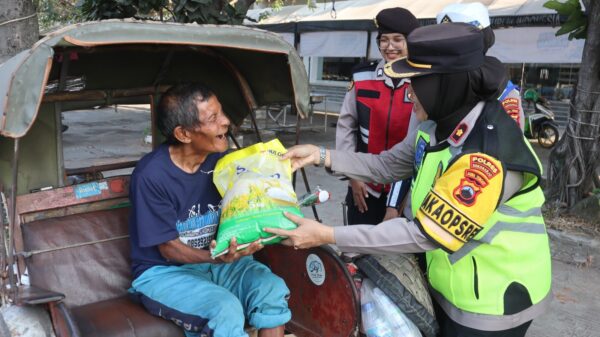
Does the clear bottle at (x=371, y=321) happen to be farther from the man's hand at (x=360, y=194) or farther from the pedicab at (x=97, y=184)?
the man's hand at (x=360, y=194)

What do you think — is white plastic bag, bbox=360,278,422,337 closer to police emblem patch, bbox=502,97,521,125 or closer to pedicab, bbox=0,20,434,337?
pedicab, bbox=0,20,434,337

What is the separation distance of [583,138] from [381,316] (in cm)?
400

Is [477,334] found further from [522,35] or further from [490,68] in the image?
[522,35]

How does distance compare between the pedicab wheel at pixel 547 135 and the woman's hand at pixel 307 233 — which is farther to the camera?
the pedicab wheel at pixel 547 135

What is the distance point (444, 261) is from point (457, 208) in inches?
11.7

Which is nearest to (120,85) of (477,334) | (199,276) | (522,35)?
(199,276)

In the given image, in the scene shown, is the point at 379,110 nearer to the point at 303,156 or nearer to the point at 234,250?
the point at 303,156

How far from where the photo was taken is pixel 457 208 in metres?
1.67

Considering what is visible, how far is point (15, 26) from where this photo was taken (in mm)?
3307

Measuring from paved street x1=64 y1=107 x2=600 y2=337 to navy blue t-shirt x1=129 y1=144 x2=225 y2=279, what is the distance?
2393 mm

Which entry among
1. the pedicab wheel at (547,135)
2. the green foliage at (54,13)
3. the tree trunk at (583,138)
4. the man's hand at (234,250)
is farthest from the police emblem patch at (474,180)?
the green foliage at (54,13)

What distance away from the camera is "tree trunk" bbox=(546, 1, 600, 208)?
5.00 metres

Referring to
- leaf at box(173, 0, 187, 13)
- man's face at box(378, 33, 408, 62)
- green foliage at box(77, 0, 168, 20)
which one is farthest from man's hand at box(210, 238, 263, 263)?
green foliage at box(77, 0, 168, 20)

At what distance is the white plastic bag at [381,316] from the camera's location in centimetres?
198
